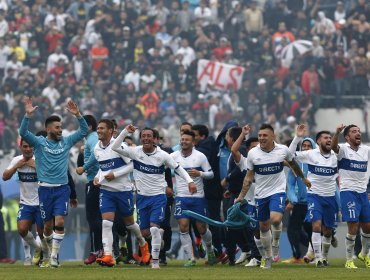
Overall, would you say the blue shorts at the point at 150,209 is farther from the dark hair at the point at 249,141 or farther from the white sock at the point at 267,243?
the dark hair at the point at 249,141

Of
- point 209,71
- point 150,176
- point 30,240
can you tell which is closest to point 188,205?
point 150,176

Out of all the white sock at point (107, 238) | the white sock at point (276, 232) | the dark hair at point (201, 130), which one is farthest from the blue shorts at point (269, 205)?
the dark hair at point (201, 130)

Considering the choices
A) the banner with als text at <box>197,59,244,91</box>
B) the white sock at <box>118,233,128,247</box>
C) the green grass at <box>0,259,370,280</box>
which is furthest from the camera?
the banner with als text at <box>197,59,244,91</box>

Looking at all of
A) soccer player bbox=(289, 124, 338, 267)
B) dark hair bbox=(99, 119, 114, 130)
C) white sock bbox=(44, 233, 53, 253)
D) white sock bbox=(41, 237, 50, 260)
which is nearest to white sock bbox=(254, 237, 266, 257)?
soccer player bbox=(289, 124, 338, 267)

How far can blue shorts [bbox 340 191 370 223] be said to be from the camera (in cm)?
2095

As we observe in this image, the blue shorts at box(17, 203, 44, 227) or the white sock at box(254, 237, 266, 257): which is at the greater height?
the blue shorts at box(17, 203, 44, 227)

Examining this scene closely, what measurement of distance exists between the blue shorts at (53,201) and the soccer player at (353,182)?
4.34 metres

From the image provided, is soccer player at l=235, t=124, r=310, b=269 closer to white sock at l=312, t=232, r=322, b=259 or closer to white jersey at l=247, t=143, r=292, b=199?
white jersey at l=247, t=143, r=292, b=199

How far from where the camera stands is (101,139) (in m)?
21.3

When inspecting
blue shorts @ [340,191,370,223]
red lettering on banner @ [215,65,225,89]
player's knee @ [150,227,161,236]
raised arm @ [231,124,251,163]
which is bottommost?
player's knee @ [150,227,161,236]

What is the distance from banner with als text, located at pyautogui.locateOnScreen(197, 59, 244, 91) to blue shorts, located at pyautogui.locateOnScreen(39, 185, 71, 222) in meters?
16.2

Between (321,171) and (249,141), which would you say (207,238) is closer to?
(249,141)

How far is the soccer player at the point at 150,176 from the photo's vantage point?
826 inches

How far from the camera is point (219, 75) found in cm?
3691
